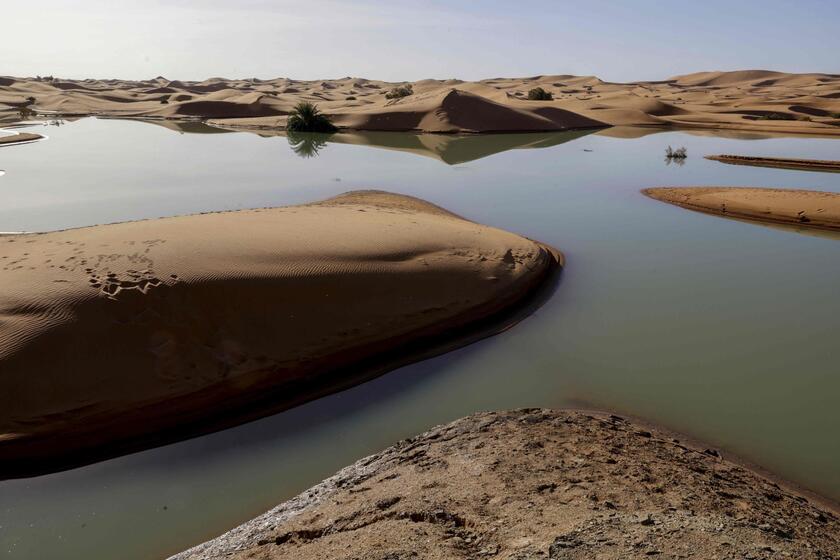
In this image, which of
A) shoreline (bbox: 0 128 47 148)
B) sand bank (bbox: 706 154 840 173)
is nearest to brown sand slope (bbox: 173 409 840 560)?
sand bank (bbox: 706 154 840 173)

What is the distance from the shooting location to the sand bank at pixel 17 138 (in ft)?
90.2

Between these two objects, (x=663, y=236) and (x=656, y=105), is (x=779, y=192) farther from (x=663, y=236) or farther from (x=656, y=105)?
(x=656, y=105)

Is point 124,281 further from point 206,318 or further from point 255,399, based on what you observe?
point 255,399

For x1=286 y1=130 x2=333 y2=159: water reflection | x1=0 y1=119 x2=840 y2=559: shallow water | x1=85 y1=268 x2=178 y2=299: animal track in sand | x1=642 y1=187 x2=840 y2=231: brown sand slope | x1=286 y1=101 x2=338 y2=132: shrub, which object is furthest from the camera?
x1=286 y1=101 x2=338 y2=132: shrub

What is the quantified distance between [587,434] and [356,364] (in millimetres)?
3273

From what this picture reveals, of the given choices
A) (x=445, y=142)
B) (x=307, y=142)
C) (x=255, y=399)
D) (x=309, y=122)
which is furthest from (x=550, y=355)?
(x=309, y=122)

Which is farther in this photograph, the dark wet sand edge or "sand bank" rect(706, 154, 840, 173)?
"sand bank" rect(706, 154, 840, 173)

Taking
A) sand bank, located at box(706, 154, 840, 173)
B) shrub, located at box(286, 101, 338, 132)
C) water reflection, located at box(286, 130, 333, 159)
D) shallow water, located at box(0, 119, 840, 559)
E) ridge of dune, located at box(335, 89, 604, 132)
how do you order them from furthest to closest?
ridge of dune, located at box(335, 89, 604, 132)
shrub, located at box(286, 101, 338, 132)
water reflection, located at box(286, 130, 333, 159)
sand bank, located at box(706, 154, 840, 173)
shallow water, located at box(0, 119, 840, 559)

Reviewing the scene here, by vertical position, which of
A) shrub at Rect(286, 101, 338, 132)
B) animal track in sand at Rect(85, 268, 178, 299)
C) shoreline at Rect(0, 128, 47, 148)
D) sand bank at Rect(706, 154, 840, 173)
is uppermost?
shrub at Rect(286, 101, 338, 132)

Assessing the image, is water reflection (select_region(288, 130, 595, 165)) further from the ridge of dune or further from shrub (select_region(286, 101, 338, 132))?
the ridge of dune

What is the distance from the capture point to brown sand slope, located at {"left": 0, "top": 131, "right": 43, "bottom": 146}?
27.5 metres

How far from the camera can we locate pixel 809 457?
575 cm

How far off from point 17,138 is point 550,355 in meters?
31.3

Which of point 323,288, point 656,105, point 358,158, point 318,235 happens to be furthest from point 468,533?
point 656,105
